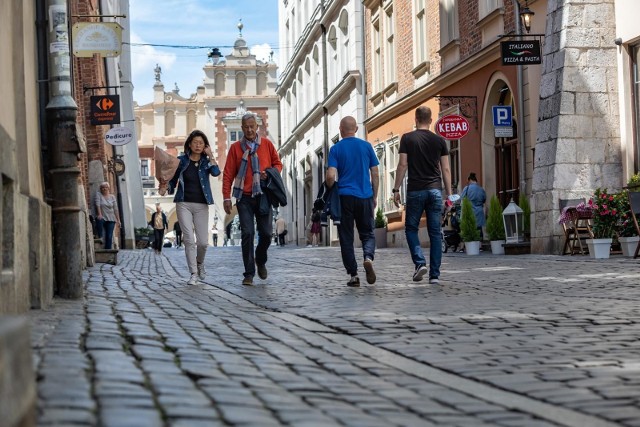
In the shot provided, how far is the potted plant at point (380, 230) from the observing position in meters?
31.7

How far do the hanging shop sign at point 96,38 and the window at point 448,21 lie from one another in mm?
8138

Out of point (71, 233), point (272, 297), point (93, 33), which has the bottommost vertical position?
point (272, 297)

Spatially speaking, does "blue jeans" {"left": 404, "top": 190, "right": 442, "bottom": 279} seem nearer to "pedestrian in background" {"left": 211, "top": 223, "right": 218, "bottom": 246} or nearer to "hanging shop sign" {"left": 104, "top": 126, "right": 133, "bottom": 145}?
"hanging shop sign" {"left": 104, "top": 126, "right": 133, "bottom": 145}

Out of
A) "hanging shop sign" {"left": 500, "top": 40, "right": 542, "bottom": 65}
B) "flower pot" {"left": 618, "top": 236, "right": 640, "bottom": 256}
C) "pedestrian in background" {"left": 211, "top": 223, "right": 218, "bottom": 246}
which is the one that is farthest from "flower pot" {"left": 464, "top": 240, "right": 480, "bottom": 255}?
"pedestrian in background" {"left": 211, "top": 223, "right": 218, "bottom": 246}

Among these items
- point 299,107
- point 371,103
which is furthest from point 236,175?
point 299,107

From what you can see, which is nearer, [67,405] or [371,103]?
[67,405]

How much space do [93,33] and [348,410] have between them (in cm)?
1793

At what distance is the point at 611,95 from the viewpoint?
18672 millimetres

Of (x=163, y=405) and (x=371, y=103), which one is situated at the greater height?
(x=371, y=103)

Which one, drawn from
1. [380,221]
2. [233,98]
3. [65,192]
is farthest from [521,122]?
[233,98]

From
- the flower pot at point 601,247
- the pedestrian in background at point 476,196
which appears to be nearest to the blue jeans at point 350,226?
the flower pot at point 601,247

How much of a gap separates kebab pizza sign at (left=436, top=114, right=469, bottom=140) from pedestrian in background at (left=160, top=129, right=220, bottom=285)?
37.8 ft

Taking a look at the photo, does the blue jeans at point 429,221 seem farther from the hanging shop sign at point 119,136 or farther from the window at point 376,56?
the window at point 376,56

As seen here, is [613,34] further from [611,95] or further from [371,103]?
[371,103]
